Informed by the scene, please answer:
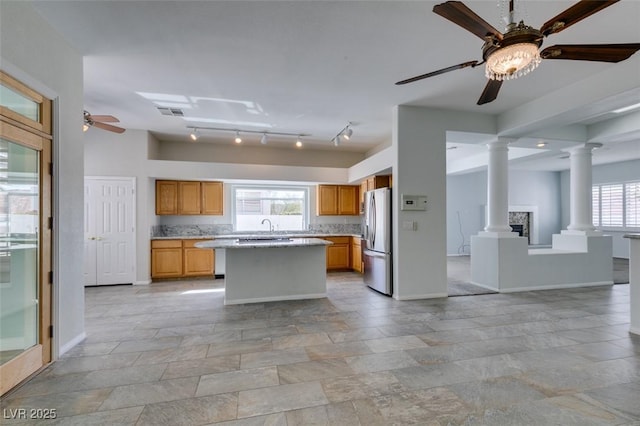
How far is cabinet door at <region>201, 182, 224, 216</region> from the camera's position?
6.46 metres

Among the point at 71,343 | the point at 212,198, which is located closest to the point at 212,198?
the point at 212,198

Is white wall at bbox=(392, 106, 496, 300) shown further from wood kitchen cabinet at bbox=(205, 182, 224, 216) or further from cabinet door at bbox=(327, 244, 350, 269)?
wood kitchen cabinet at bbox=(205, 182, 224, 216)

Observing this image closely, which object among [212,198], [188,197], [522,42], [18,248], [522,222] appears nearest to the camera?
[522,42]

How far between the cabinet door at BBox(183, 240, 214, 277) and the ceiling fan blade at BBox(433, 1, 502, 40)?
5652 mm

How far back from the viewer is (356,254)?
22.3ft

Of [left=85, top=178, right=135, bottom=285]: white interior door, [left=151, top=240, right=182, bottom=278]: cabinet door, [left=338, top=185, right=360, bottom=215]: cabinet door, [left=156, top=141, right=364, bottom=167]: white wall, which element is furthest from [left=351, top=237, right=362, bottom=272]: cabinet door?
[left=85, top=178, right=135, bottom=285]: white interior door

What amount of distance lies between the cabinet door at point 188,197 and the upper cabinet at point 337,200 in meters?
2.76

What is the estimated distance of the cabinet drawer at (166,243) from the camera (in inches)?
229

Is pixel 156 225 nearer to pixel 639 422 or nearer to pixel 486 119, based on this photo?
pixel 486 119

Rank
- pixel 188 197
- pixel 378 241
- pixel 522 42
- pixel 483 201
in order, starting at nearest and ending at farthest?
pixel 522 42
pixel 378 241
pixel 188 197
pixel 483 201

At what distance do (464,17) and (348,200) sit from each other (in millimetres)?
5599

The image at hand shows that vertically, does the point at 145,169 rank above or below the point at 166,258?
above

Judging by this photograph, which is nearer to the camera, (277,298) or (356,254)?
(277,298)

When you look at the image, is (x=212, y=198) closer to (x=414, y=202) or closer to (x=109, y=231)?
(x=109, y=231)
